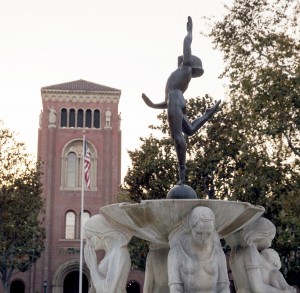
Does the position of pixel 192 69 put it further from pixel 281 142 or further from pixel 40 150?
pixel 40 150

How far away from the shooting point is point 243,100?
21125 millimetres

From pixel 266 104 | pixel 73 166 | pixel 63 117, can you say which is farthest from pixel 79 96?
pixel 266 104

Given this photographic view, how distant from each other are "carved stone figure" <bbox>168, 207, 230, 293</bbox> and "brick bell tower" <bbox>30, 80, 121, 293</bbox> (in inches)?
1866

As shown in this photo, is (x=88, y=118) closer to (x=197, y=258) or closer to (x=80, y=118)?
(x=80, y=118)

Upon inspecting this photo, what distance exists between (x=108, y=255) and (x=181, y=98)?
2.43 m

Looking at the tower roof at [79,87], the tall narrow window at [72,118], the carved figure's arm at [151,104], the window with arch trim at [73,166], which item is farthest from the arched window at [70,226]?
the carved figure's arm at [151,104]

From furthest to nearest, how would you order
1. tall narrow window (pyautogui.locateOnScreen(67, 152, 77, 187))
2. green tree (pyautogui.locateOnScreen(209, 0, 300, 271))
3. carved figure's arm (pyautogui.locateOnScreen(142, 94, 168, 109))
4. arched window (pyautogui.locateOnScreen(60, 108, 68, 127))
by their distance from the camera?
1. arched window (pyautogui.locateOnScreen(60, 108, 68, 127))
2. tall narrow window (pyautogui.locateOnScreen(67, 152, 77, 187))
3. green tree (pyautogui.locateOnScreen(209, 0, 300, 271))
4. carved figure's arm (pyautogui.locateOnScreen(142, 94, 168, 109))

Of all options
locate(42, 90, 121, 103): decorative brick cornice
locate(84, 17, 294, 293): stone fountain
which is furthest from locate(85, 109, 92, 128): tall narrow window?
locate(84, 17, 294, 293): stone fountain

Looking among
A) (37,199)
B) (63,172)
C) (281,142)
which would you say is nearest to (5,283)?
(37,199)

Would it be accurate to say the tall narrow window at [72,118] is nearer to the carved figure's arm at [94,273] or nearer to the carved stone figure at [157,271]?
the carved stone figure at [157,271]

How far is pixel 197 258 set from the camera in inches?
309

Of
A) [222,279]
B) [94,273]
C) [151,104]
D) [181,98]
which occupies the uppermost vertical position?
[151,104]

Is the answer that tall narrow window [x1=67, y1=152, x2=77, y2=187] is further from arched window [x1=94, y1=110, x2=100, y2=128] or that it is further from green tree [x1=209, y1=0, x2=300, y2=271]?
green tree [x1=209, y1=0, x2=300, y2=271]

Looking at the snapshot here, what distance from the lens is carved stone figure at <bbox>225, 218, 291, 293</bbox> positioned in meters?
8.37
